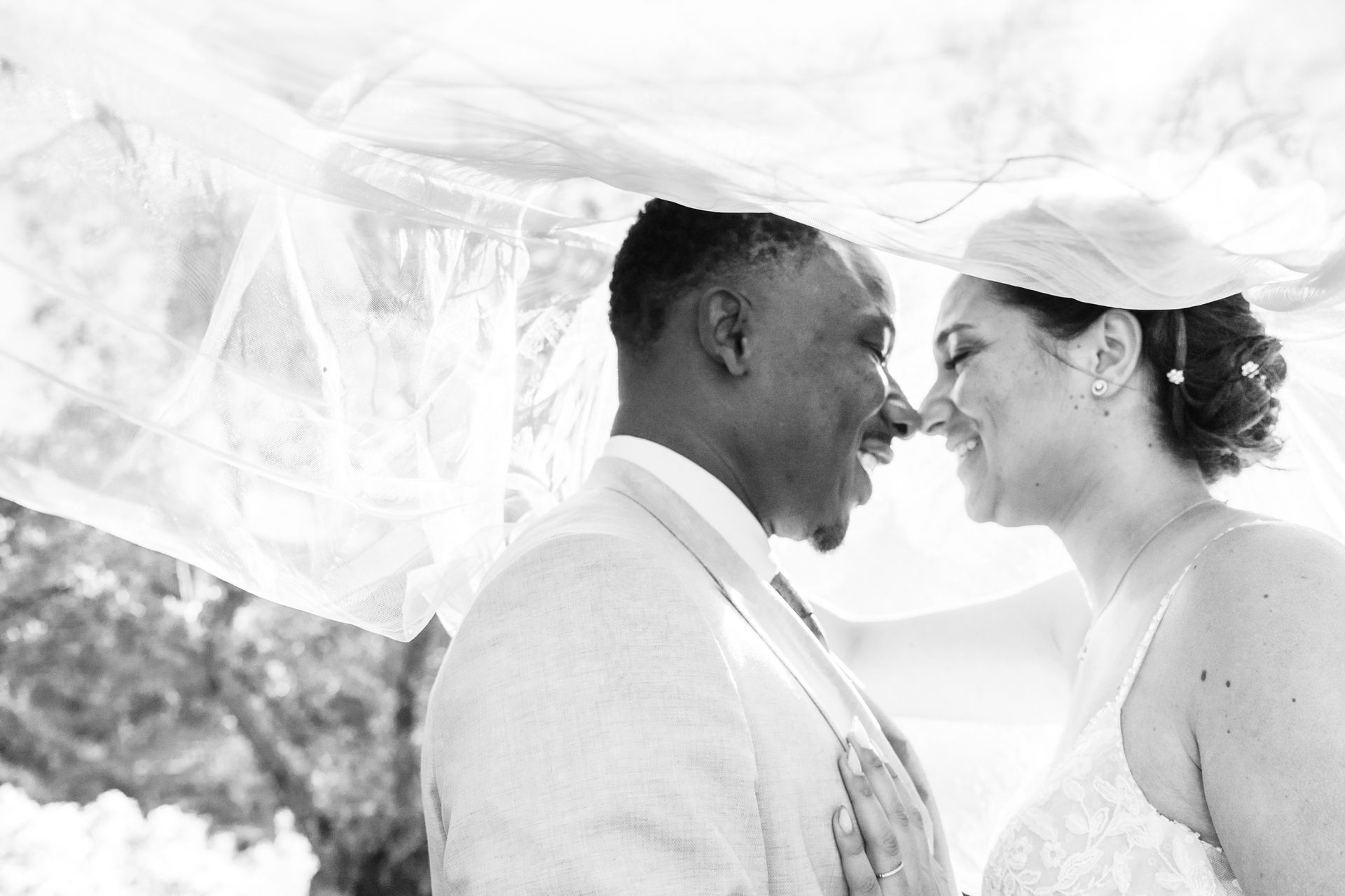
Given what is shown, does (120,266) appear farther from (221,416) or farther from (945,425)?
(945,425)

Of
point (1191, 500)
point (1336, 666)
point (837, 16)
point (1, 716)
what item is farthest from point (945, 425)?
point (1, 716)

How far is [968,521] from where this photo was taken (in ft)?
14.2

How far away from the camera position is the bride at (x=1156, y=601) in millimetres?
2184

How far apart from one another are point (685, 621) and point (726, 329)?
2.96 ft

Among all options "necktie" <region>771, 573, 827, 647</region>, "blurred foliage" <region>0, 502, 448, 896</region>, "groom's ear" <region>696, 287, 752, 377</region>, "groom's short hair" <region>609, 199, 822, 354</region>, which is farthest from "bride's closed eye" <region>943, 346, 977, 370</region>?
"blurred foliage" <region>0, 502, 448, 896</region>

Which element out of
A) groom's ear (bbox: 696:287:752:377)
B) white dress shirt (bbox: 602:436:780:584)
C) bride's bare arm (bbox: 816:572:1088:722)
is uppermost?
groom's ear (bbox: 696:287:752:377)

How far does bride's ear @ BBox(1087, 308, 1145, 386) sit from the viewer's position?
9.82 ft

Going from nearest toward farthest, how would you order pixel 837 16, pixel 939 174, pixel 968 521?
1. pixel 837 16
2. pixel 939 174
3. pixel 968 521

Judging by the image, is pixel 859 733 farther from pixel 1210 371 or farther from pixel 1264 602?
pixel 1210 371


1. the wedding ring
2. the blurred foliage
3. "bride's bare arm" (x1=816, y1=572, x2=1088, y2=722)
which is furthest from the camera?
the blurred foliage

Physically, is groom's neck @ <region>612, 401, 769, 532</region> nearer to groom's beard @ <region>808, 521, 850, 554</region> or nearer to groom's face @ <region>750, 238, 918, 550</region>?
groom's face @ <region>750, 238, 918, 550</region>

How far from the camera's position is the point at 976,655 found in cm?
408

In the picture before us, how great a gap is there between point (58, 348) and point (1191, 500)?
7.42 feet

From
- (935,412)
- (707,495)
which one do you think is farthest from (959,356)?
(707,495)
